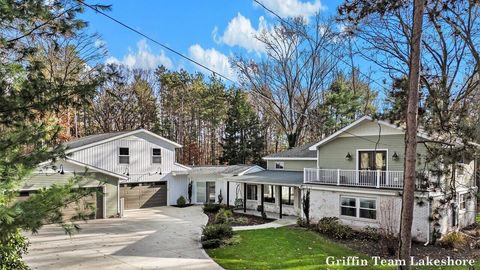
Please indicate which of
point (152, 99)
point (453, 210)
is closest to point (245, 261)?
point (453, 210)

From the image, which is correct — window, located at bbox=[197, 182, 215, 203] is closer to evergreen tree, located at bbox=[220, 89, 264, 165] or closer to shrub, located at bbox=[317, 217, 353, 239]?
shrub, located at bbox=[317, 217, 353, 239]

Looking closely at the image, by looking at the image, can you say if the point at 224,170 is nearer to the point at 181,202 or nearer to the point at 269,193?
the point at 181,202

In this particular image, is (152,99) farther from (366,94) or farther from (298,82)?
(366,94)

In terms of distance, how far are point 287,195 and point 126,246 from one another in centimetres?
1102

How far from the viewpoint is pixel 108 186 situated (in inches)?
833

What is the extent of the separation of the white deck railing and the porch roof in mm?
1101

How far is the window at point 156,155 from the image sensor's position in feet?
85.5

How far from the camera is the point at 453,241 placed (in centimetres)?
1494

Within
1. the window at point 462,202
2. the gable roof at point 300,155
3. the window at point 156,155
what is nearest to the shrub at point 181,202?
the window at point 156,155

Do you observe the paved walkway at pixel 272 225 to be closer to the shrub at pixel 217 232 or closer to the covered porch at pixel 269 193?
the covered porch at pixel 269 193

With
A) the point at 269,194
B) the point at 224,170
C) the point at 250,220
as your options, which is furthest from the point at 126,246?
the point at 224,170

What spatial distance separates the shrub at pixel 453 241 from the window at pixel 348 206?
3.82 m

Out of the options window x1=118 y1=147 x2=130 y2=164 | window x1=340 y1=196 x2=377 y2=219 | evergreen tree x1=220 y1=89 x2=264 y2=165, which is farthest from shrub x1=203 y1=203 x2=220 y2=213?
evergreen tree x1=220 y1=89 x2=264 y2=165

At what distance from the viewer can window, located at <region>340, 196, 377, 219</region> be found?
55.3 feet
